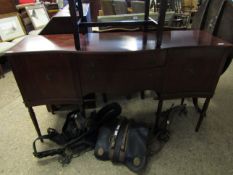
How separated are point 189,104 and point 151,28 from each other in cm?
98

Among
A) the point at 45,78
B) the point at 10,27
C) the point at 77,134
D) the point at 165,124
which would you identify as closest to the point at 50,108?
the point at 77,134

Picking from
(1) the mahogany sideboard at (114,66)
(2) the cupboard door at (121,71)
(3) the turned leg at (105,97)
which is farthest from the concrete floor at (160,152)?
(2) the cupboard door at (121,71)

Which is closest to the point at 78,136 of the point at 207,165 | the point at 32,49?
the point at 32,49

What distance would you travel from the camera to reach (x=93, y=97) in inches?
78.0

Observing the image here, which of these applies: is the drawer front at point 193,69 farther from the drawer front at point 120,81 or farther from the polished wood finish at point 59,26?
the polished wood finish at point 59,26

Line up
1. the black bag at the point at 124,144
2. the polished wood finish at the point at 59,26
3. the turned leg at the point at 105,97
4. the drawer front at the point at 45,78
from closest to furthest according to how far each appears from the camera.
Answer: the drawer front at the point at 45,78 < the black bag at the point at 124,144 < the polished wood finish at the point at 59,26 < the turned leg at the point at 105,97

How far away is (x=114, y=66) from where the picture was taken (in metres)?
1.19

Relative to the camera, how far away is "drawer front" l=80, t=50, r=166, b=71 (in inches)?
44.8

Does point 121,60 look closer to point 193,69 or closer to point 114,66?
point 114,66

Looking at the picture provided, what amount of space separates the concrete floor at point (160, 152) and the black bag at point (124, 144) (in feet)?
0.25

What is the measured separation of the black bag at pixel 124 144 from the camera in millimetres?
1339

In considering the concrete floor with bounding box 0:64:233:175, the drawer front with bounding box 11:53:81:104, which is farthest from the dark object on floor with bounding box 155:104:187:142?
the drawer front with bounding box 11:53:81:104

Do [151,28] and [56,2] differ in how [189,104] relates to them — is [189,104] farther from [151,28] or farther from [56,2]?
[56,2]

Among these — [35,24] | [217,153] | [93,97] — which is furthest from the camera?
[35,24]
